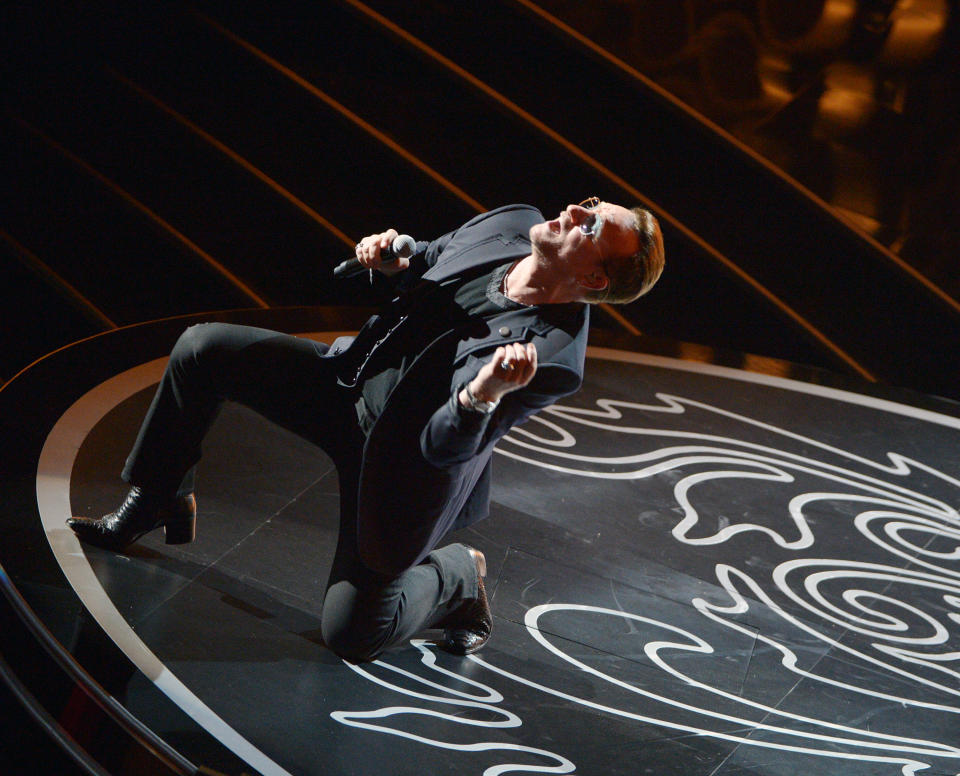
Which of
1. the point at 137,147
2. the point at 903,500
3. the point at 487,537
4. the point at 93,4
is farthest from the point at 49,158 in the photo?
the point at 903,500

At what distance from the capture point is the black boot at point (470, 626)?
267cm

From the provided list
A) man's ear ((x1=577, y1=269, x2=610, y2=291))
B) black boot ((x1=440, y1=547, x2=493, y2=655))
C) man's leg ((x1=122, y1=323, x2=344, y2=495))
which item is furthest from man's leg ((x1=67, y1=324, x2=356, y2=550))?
man's ear ((x1=577, y1=269, x2=610, y2=291))

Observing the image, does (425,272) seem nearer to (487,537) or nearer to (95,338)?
(487,537)

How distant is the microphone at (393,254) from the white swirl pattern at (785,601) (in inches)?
35.4

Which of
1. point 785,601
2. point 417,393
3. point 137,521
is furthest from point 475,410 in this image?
point 785,601

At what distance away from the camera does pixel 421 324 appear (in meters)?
2.47

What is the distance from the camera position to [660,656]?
2852 millimetres

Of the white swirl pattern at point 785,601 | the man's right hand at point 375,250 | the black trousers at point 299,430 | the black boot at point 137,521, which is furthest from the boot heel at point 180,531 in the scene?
the man's right hand at point 375,250

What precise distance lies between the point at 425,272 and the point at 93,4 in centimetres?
489

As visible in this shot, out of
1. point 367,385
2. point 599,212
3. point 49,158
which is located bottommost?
point 49,158

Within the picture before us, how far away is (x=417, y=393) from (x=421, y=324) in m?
0.22

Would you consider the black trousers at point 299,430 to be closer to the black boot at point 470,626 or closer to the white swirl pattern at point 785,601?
the black boot at point 470,626

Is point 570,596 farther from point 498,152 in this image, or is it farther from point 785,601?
point 498,152

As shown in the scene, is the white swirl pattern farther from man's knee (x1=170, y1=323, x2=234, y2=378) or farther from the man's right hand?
the man's right hand
